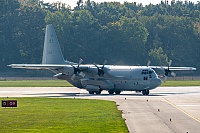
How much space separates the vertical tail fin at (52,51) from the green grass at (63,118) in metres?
20.4

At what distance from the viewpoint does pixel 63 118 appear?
4562 centimetres

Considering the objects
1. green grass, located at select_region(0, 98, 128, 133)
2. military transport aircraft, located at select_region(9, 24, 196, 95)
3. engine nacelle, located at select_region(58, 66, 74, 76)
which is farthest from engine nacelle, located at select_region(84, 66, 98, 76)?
green grass, located at select_region(0, 98, 128, 133)

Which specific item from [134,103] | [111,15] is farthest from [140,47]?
[134,103]

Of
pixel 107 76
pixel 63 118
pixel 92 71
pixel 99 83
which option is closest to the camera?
pixel 63 118

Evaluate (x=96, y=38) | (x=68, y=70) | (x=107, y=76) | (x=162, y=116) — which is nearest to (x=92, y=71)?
(x=107, y=76)

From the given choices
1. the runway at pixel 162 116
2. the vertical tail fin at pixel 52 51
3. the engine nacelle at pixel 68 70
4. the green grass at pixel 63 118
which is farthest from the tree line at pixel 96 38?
the green grass at pixel 63 118

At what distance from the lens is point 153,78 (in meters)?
74.3

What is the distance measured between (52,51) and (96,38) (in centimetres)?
8183

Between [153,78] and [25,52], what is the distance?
90.3 metres

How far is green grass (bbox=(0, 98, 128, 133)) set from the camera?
128ft

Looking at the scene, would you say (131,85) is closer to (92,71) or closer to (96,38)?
(92,71)

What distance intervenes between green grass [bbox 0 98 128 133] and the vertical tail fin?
2039cm

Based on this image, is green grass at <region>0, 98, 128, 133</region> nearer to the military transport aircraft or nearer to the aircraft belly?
the military transport aircraft

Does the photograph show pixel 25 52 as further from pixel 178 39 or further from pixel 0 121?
pixel 0 121
